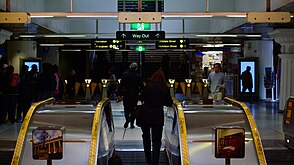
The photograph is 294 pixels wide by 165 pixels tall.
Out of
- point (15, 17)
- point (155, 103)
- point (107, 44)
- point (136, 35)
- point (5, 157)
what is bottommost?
point (5, 157)

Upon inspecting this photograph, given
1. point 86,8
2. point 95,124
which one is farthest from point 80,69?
point 95,124

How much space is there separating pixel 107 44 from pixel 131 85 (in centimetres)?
816

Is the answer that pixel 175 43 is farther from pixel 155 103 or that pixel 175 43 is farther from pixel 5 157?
pixel 155 103

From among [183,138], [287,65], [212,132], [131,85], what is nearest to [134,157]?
[183,138]

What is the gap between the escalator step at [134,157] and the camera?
30.1 feet

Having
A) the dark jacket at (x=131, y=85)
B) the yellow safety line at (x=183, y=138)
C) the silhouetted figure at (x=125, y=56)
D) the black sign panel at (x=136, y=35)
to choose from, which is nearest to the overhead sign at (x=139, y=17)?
the dark jacket at (x=131, y=85)

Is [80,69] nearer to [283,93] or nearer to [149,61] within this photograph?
[149,61]

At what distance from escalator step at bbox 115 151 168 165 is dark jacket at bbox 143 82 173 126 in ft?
3.75

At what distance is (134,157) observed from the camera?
960cm

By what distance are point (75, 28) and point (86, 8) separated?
14.4 feet

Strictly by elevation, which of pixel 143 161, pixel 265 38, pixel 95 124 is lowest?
pixel 143 161

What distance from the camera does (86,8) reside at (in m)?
16.4

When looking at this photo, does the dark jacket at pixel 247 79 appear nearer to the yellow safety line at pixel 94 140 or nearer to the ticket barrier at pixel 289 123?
the ticket barrier at pixel 289 123

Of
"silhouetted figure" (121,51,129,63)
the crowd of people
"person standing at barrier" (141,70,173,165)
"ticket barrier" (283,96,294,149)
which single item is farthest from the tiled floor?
"silhouetted figure" (121,51,129,63)
